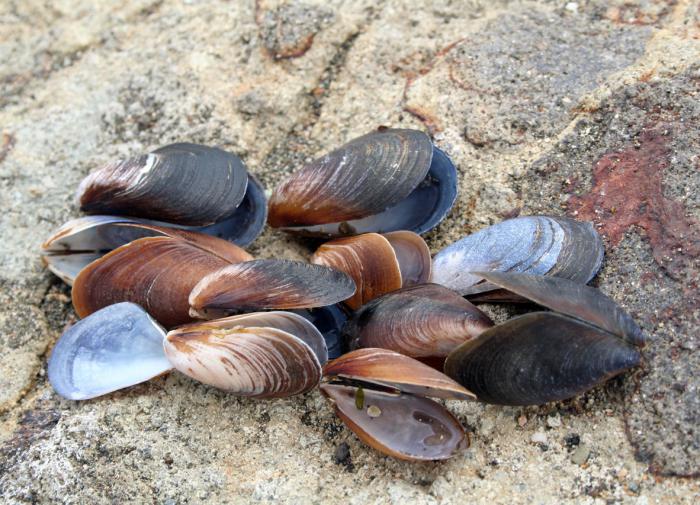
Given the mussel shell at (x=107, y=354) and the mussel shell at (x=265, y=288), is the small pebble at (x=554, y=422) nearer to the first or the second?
the mussel shell at (x=265, y=288)

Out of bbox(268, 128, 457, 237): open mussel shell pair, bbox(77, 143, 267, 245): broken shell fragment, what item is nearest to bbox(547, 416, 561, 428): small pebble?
bbox(268, 128, 457, 237): open mussel shell pair

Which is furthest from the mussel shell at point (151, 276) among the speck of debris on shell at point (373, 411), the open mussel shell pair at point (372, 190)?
the speck of debris on shell at point (373, 411)

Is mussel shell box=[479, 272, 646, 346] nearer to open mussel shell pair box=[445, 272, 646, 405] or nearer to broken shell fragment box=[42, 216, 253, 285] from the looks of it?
open mussel shell pair box=[445, 272, 646, 405]

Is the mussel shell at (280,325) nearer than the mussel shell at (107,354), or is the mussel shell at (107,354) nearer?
the mussel shell at (280,325)

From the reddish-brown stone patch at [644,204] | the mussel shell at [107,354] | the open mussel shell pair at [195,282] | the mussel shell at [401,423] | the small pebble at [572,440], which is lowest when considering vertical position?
the small pebble at [572,440]

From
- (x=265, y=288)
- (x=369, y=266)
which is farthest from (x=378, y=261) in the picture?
(x=265, y=288)

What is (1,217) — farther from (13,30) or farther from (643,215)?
(643,215)

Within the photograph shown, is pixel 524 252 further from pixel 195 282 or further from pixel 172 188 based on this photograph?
pixel 172 188
